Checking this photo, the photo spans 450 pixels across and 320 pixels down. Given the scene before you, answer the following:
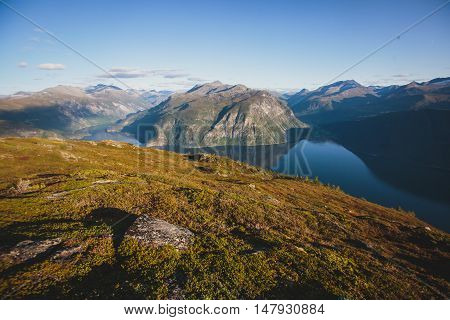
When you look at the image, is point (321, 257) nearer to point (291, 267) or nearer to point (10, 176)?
point (291, 267)

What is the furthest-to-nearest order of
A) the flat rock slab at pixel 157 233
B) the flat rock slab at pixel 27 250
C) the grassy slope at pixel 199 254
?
the flat rock slab at pixel 157 233
the flat rock slab at pixel 27 250
the grassy slope at pixel 199 254

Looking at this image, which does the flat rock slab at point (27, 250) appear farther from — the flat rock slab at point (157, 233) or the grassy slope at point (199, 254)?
the flat rock slab at point (157, 233)

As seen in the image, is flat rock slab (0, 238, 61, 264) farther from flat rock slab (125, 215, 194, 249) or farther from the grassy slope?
flat rock slab (125, 215, 194, 249)

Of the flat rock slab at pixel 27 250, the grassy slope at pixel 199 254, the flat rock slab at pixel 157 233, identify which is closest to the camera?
the grassy slope at pixel 199 254

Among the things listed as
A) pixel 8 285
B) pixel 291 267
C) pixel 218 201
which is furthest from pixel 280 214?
pixel 8 285

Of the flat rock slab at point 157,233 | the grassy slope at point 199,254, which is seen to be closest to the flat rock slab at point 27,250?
the grassy slope at point 199,254

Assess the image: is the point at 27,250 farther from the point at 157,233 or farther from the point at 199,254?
the point at 199,254

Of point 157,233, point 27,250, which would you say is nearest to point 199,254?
point 157,233
